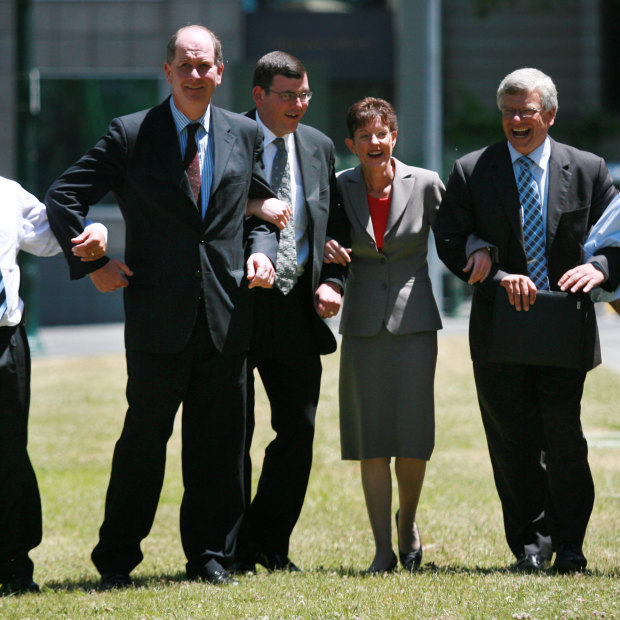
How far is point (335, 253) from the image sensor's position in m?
5.21

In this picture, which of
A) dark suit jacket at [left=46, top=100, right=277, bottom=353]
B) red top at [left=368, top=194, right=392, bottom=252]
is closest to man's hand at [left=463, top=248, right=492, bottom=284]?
red top at [left=368, top=194, right=392, bottom=252]

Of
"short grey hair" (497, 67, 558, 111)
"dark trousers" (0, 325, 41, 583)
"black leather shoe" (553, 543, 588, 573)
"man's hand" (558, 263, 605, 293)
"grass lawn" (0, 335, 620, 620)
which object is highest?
"short grey hair" (497, 67, 558, 111)

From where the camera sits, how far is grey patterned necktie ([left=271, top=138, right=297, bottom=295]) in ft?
16.8

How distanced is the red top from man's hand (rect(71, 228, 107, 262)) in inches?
51.8

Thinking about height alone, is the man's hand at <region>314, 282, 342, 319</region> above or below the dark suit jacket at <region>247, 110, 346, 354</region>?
below

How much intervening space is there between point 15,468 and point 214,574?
3.17 ft

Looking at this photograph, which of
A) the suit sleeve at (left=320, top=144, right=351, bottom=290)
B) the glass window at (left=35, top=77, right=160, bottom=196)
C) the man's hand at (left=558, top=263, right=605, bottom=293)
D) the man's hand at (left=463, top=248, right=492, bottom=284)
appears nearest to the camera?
the man's hand at (left=558, top=263, right=605, bottom=293)

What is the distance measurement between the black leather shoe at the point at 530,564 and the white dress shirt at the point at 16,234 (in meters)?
2.33

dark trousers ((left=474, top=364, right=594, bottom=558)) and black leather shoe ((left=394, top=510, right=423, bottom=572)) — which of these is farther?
black leather shoe ((left=394, top=510, right=423, bottom=572))

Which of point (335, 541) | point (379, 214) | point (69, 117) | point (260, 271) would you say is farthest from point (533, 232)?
point (69, 117)

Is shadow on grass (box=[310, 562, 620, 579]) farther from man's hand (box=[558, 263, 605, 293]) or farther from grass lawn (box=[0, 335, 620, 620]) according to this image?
man's hand (box=[558, 263, 605, 293])

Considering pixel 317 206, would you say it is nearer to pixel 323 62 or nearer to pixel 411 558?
pixel 411 558

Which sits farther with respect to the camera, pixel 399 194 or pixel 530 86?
pixel 399 194

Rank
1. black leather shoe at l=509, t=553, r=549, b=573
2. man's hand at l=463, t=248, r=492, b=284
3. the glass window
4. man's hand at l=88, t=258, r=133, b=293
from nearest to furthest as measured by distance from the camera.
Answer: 1. man's hand at l=88, t=258, r=133, b=293
2. man's hand at l=463, t=248, r=492, b=284
3. black leather shoe at l=509, t=553, r=549, b=573
4. the glass window
